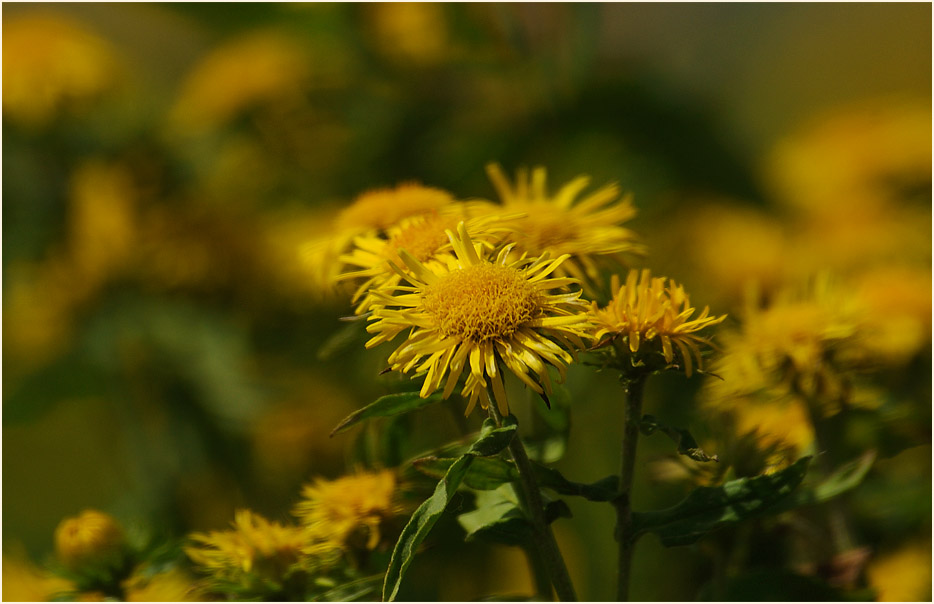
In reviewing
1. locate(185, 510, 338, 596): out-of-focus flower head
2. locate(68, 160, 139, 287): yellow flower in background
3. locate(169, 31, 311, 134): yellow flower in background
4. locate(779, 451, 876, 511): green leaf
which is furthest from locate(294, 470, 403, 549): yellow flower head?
locate(169, 31, 311, 134): yellow flower in background

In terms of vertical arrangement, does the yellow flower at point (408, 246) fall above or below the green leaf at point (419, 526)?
above

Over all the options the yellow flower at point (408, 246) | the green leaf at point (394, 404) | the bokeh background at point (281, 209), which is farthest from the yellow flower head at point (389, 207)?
the bokeh background at point (281, 209)

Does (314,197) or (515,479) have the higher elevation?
(314,197)

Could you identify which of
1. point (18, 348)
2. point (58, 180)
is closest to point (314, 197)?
point (58, 180)

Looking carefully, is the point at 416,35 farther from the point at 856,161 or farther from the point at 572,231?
the point at 572,231

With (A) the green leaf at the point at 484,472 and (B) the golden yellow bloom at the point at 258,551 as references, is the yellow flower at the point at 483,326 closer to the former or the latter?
(A) the green leaf at the point at 484,472

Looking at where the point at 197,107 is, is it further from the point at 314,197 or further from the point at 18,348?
the point at 18,348

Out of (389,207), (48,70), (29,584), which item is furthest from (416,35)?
(29,584)
